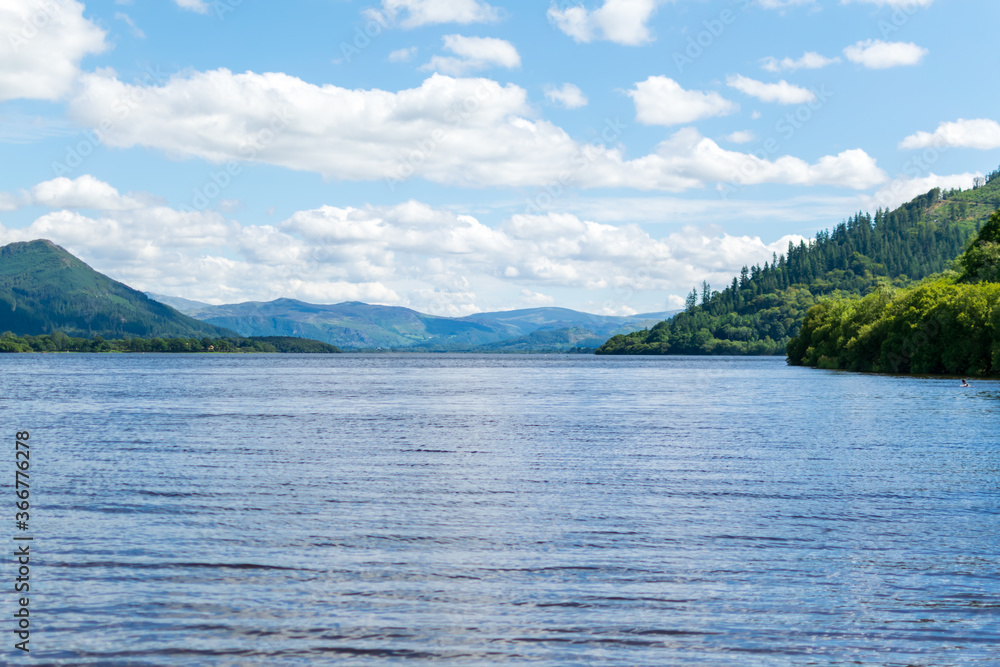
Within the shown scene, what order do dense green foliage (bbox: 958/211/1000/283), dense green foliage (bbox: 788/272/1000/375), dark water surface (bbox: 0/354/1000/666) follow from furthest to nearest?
dense green foliage (bbox: 958/211/1000/283) → dense green foliage (bbox: 788/272/1000/375) → dark water surface (bbox: 0/354/1000/666)

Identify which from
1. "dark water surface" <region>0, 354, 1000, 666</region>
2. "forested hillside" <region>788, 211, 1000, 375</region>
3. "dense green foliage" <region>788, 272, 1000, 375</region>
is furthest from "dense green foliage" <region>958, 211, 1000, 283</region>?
"dark water surface" <region>0, 354, 1000, 666</region>

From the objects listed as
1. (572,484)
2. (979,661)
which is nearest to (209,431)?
(572,484)

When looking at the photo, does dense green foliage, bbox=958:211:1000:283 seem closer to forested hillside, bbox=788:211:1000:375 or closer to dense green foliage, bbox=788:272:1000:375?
forested hillside, bbox=788:211:1000:375

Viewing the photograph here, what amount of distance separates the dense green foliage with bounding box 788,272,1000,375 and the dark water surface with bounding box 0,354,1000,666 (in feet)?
267

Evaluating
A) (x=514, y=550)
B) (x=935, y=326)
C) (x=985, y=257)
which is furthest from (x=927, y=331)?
(x=514, y=550)

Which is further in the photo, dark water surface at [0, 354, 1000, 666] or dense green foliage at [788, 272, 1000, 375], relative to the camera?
dense green foliage at [788, 272, 1000, 375]

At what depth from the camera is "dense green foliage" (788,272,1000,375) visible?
407ft

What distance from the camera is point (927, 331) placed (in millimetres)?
137375

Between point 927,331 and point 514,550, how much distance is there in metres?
134

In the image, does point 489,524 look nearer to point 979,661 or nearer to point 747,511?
point 747,511

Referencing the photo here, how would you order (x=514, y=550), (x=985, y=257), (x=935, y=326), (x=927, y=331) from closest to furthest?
(x=514, y=550)
(x=935, y=326)
(x=927, y=331)
(x=985, y=257)

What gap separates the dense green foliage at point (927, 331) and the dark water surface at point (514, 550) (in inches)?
3207

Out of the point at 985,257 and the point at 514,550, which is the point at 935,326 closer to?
the point at 985,257

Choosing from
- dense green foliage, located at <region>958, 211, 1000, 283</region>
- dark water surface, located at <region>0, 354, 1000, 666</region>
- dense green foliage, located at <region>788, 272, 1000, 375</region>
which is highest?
dense green foliage, located at <region>958, 211, 1000, 283</region>
